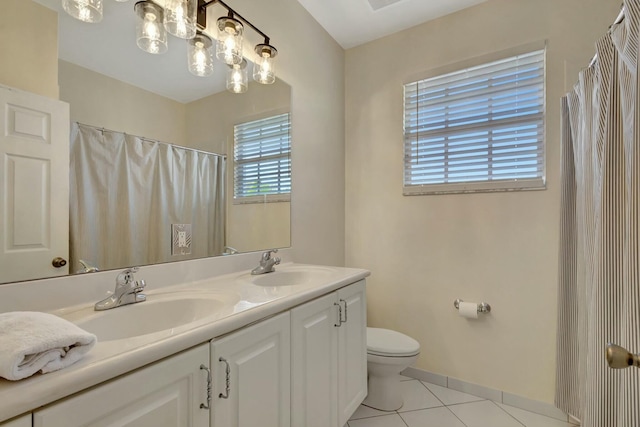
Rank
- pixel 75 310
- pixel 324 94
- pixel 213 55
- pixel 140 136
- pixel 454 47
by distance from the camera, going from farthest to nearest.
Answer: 1. pixel 324 94
2. pixel 454 47
3. pixel 213 55
4. pixel 140 136
5. pixel 75 310

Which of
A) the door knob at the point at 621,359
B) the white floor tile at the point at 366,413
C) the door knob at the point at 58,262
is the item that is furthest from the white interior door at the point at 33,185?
the white floor tile at the point at 366,413

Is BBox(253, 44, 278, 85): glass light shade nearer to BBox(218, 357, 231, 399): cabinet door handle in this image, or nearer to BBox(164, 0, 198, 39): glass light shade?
BBox(164, 0, 198, 39): glass light shade

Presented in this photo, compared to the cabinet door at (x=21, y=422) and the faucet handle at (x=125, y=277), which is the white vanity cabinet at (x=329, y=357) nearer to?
the faucet handle at (x=125, y=277)

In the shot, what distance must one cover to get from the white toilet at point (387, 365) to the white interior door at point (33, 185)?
158cm

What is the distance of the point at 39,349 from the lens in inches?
19.8

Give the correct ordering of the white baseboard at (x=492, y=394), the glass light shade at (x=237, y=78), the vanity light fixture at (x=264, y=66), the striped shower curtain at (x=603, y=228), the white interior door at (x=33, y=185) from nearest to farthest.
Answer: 1. the striped shower curtain at (x=603, y=228)
2. the white interior door at (x=33, y=185)
3. the glass light shade at (x=237, y=78)
4. the vanity light fixture at (x=264, y=66)
5. the white baseboard at (x=492, y=394)

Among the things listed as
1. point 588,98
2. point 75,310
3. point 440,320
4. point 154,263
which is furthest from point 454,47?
point 75,310

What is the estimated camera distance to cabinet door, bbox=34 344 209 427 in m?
0.53

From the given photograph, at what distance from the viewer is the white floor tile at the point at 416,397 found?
1862 mm

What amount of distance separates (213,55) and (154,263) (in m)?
1.02

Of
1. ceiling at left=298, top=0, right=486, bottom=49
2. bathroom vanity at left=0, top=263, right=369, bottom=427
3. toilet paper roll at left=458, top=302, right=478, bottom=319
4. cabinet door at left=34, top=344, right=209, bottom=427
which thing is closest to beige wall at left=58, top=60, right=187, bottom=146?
bathroom vanity at left=0, top=263, right=369, bottom=427

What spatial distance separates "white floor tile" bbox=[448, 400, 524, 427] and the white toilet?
36 centimetres

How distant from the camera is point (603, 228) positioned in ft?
3.17

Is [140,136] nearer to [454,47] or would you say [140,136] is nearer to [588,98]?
[588,98]
